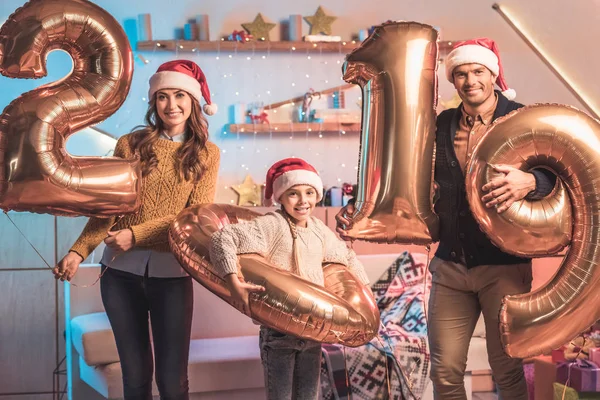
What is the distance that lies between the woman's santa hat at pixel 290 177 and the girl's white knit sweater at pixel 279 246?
79 millimetres

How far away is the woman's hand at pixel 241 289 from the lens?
6.27ft

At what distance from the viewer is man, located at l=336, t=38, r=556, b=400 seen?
1.97 metres

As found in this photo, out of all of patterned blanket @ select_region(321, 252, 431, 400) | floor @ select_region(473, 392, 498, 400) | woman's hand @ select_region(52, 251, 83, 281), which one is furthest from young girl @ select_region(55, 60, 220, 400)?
floor @ select_region(473, 392, 498, 400)

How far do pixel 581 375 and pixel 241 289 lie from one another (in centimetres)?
153

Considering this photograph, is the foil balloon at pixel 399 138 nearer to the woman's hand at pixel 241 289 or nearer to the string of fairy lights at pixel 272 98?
the woman's hand at pixel 241 289

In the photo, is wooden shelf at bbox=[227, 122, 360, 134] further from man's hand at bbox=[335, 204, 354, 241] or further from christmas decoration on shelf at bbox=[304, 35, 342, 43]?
man's hand at bbox=[335, 204, 354, 241]

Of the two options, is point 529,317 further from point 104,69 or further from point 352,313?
point 104,69

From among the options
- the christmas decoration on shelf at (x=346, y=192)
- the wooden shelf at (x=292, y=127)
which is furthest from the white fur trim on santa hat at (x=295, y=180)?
the wooden shelf at (x=292, y=127)

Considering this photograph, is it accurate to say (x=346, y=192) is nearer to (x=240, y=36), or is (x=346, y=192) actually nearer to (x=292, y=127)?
(x=292, y=127)

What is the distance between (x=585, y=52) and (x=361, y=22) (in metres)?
1.29

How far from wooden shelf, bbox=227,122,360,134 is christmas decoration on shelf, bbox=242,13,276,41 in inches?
20.3

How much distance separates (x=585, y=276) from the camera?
74.7 inches

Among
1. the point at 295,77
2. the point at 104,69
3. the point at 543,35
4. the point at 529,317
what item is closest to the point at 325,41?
the point at 295,77

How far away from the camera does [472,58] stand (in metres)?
1.97
